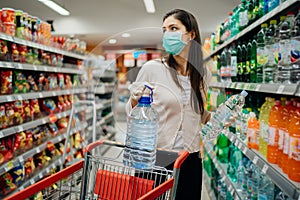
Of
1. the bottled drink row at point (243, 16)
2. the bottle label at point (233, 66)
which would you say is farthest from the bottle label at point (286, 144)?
the bottle label at point (233, 66)

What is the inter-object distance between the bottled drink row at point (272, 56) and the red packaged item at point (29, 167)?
2192 mm

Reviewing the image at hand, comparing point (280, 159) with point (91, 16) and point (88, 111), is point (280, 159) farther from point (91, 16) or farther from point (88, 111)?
point (88, 111)

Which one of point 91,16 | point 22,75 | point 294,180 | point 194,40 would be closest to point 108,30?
point 91,16

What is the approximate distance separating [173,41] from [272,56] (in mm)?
617

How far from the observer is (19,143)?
9.31 ft

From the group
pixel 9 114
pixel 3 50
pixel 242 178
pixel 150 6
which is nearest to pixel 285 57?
pixel 242 178

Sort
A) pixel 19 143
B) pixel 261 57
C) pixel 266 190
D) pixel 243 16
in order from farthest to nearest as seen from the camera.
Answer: pixel 19 143, pixel 243 16, pixel 266 190, pixel 261 57

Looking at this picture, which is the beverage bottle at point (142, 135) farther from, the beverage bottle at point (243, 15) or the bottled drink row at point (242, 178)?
the beverage bottle at point (243, 15)

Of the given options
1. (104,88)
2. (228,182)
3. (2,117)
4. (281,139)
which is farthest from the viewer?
(104,88)

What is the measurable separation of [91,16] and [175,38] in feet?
7.41

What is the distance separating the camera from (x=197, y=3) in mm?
2711

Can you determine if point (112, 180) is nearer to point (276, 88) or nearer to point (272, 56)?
point (276, 88)

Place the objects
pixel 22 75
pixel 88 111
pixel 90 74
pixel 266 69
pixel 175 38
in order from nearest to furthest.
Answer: pixel 175 38
pixel 266 69
pixel 22 75
pixel 88 111
pixel 90 74

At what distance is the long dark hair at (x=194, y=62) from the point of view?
147 cm
